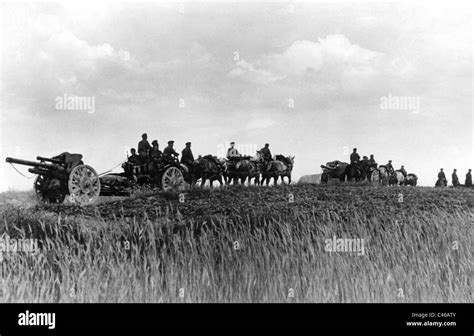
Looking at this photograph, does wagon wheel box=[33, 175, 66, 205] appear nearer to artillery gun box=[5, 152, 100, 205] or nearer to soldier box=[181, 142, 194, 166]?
artillery gun box=[5, 152, 100, 205]

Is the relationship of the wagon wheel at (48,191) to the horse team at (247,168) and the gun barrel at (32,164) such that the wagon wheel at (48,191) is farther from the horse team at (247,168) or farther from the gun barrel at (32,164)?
the horse team at (247,168)

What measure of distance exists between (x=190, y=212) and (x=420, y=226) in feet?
14.4

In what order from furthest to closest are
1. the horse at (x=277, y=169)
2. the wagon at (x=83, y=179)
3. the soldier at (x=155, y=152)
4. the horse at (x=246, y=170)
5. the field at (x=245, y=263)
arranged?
the horse at (x=277, y=169), the horse at (x=246, y=170), the soldier at (x=155, y=152), the wagon at (x=83, y=179), the field at (x=245, y=263)

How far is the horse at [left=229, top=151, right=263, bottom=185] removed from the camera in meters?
20.2

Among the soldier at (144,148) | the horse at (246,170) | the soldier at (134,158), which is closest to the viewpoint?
the soldier at (144,148)

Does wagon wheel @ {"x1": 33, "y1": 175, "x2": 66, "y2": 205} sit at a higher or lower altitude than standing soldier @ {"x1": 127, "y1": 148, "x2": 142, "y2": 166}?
lower

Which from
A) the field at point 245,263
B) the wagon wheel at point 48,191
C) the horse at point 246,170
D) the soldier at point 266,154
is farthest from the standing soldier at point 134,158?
the soldier at point 266,154

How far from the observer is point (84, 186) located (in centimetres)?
1266

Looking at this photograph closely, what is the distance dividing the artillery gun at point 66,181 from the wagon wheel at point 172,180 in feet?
8.38

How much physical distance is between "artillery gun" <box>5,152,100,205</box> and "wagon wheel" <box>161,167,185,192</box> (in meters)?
2.55

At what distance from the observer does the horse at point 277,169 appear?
20672 mm

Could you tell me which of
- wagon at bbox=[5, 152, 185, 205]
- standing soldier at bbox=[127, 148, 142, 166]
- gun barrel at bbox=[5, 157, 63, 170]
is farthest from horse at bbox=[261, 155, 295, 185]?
gun barrel at bbox=[5, 157, 63, 170]
